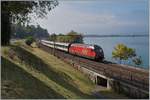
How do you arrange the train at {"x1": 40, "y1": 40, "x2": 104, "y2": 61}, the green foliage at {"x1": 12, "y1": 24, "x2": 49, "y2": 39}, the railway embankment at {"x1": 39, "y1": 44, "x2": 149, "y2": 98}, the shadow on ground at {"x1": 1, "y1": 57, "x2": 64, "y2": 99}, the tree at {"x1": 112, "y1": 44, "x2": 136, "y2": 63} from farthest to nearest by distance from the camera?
the tree at {"x1": 112, "y1": 44, "x2": 136, "y2": 63} → the train at {"x1": 40, "y1": 40, "x2": 104, "y2": 61} → the green foliage at {"x1": 12, "y1": 24, "x2": 49, "y2": 39} → the railway embankment at {"x1": 39, "y1": 44, "x2": 149, "y2": 98} → the shadow on ground at {"x1": 1, "y1": 57, "x2": 64, "y2": 99}

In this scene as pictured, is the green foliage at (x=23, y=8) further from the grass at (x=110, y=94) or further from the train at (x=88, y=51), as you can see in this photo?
the train at (x=88, y=51)

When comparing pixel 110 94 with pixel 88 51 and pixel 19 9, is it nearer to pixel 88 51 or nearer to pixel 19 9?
pixel 19 9

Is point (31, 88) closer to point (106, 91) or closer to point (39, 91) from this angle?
point (39, 91)

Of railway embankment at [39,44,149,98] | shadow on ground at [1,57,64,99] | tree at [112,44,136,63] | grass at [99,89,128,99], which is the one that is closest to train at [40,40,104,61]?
railway embankment at [39,44,149,98]

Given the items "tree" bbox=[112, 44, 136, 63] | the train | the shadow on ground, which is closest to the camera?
the shadow on ground

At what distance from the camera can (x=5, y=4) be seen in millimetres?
25625

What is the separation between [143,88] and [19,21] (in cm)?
1298

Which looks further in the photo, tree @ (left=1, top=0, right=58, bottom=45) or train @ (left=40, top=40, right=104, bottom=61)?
train @ (left=40, top=40, right=104, bottom=61)

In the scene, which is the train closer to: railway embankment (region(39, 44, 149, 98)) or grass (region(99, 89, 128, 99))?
railway embankment (region(39, 44, 149, 98))

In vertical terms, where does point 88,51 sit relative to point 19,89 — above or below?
below

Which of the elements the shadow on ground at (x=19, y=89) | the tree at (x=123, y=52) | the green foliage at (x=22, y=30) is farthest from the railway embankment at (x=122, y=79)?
the tree at (x=123, y=52)

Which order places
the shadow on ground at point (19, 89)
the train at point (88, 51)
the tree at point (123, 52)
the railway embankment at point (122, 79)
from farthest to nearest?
the tree at point (123, 52) < the train at point (88, 51) < the railway embankment at point (122, 79) < the shadow on ground at point (19, 89)

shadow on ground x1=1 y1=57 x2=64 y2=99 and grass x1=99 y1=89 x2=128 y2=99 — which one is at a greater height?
shadow on ground x1=1 y1=57 x2=64 y2=99

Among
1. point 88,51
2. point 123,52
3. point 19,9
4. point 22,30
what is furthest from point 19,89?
point 22,30
